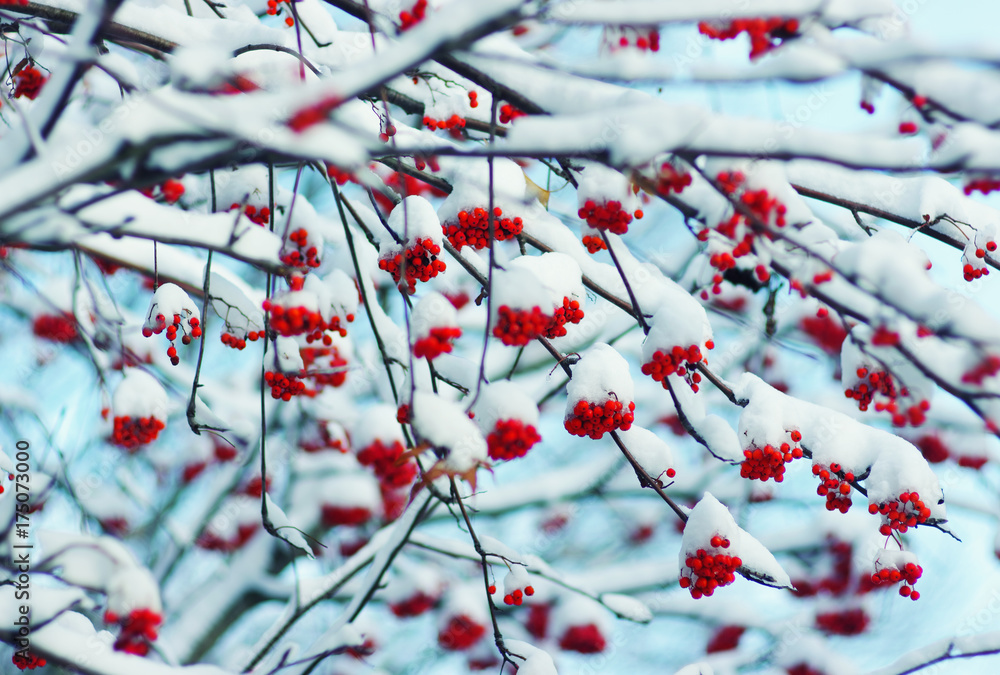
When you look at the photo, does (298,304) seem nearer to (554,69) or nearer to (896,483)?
(554,69)

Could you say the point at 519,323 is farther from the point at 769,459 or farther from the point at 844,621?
the point at 844,621

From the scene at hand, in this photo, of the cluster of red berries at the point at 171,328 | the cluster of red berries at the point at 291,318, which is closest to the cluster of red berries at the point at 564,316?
the cluster of red berries at the point at 291,318

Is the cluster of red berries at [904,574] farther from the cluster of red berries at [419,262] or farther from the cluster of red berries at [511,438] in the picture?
the cluster of red berries at [419,262]

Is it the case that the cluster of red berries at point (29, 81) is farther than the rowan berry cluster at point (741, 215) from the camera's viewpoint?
Yes

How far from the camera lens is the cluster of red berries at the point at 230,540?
680 centimetres

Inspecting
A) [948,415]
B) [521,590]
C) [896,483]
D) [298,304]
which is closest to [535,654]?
[521,590]

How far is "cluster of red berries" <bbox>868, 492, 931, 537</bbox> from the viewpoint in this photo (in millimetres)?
2109

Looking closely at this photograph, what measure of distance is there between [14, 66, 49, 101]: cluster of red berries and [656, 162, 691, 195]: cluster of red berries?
233 cm

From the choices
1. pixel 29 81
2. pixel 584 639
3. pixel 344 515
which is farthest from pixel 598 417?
pixel 344 515

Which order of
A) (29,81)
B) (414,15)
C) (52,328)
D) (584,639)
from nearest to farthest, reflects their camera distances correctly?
(414,15)
(29,81)
(52,328)
(584,639)

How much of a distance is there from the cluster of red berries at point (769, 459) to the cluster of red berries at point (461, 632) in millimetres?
4084

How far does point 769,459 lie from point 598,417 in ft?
2.01

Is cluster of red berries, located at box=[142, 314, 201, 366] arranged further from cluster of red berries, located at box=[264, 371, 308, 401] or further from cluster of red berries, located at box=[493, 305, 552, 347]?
cluster of red berries, located at box=[493, 305, 552, 347]

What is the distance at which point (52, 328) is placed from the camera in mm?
5594
